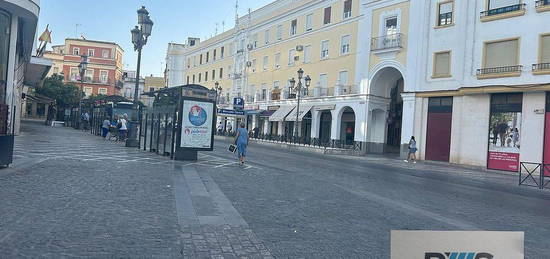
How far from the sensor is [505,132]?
2342cm

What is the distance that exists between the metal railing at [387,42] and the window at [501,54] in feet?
21.5

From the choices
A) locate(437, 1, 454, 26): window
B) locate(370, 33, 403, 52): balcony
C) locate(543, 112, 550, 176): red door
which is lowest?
locate(543, 112, 550, 176): red door

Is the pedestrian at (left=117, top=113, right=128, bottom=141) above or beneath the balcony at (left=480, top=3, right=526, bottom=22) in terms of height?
beneath

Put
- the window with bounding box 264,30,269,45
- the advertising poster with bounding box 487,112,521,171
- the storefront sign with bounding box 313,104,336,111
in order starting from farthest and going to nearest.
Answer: the window with bounding box 264,30,269,45
the storefront sign with bounding box 313,104,336,111
the advertising poster with bounding box 487,112,521,171

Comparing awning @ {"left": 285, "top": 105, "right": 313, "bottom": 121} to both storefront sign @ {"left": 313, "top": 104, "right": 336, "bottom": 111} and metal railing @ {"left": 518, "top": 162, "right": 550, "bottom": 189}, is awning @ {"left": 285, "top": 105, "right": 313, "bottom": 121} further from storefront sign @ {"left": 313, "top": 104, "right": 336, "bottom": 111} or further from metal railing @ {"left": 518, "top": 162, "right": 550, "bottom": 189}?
metal railing @ {"left": 518, "top": 162, "right": 550, "bottom": 189}

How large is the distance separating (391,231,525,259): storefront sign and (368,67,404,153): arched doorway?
31.0m

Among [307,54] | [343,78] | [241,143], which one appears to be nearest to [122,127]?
[241,143]

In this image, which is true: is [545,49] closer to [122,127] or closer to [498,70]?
[498,70]

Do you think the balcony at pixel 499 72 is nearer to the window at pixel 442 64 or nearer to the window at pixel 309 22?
the window at pixel 442 64

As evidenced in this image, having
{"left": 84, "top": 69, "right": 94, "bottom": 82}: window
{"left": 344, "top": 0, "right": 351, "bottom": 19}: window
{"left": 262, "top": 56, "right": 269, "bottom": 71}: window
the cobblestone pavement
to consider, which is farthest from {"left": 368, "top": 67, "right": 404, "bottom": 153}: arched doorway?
{"left": 84, "top": 69, "right": 94, "bottom": 82}: window

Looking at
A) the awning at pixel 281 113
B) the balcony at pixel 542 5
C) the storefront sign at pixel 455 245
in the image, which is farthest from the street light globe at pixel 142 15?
the awning at pixel 281 113

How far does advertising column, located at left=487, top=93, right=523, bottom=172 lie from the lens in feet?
74.8

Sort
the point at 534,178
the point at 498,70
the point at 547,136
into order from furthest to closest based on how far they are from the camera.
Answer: the point at 498,70, the point at 547,136, the point at 534,178

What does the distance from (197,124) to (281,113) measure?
25546 millimetres
